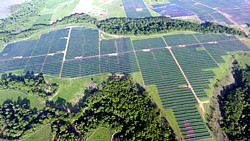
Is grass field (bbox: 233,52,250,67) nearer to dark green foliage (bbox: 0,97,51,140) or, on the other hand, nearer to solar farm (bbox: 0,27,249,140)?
solar farm (bbox: 0,27,249,140)

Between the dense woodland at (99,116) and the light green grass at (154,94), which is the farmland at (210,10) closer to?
the light green grass at (154,94)

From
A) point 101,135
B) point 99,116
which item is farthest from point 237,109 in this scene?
point 99,116

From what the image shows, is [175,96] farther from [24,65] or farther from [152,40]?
[24,65]

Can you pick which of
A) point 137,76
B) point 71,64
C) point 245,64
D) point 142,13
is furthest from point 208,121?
point 142,13

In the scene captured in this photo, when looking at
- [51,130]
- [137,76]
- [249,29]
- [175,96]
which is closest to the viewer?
[51,130]

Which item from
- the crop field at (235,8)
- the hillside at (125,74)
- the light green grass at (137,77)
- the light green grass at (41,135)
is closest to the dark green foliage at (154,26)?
the hillside at (125,74)

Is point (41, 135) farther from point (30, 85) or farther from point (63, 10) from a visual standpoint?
point (63, 10)

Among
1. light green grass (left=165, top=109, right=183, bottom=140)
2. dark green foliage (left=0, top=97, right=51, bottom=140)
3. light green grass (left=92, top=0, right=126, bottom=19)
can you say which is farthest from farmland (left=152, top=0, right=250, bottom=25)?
dark green foliage (left=0, top=97, right=51, bottom=140)

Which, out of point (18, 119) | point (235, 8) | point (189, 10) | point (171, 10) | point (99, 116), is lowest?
point (18, 119)
